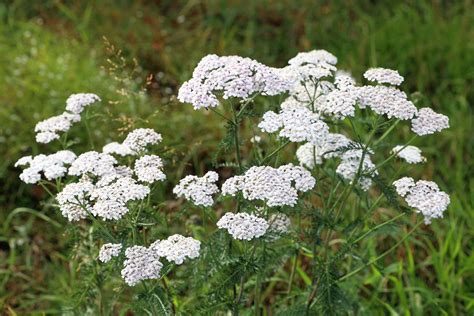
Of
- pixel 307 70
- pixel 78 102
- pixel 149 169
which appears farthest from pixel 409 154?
pixel 78 102

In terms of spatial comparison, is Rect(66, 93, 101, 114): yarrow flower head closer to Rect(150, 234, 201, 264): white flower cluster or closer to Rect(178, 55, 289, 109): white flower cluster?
Rect(178, 55, 289, 109): white flower cluster

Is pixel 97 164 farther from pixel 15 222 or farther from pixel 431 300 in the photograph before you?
pixel 15 222

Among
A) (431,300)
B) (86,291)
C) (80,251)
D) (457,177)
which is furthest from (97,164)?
(457,177)

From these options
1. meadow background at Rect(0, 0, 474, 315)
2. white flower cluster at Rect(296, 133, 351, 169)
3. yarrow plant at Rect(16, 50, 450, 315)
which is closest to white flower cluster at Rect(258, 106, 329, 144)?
yarrow plant at Rect(16, 50, 450, 315)

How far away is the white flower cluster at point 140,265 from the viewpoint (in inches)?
78.5

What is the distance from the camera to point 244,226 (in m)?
2.00

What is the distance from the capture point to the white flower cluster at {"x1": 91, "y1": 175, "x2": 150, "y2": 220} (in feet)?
6.74

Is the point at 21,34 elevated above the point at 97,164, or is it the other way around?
the point at 21,34

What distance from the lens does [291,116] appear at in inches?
85.3

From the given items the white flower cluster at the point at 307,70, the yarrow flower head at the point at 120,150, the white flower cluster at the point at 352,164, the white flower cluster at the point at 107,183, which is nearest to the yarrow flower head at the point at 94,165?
the white flower cluster at the point at 107,183

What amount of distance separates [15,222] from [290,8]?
2.91 meters

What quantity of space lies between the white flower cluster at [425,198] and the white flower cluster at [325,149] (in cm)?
23

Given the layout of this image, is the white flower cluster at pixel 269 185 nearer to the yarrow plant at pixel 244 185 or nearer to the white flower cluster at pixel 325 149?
the yarrow plant at pixel 244 185

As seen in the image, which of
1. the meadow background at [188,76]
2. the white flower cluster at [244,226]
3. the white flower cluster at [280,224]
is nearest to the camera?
the white flower cluster at [244,226]
